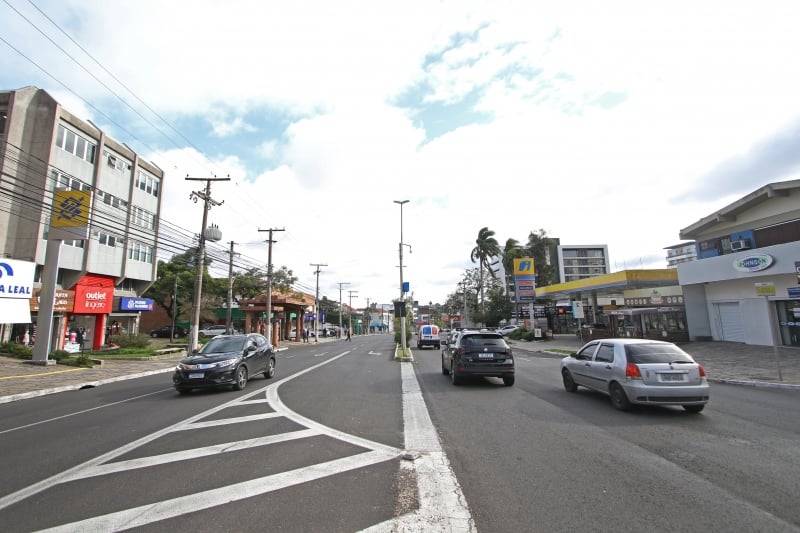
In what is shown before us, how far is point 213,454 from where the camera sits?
19.4 ft

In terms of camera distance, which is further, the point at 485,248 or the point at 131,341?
the point at 485,248

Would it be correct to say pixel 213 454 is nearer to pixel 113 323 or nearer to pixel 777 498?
→ pixel 777 498

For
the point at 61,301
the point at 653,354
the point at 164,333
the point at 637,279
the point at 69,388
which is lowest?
the point at 69,388

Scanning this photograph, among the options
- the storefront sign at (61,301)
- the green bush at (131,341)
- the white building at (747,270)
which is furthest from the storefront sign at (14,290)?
the white building at (747,270)

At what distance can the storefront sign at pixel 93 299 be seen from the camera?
2831 centimetres

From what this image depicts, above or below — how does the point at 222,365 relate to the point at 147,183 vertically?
below

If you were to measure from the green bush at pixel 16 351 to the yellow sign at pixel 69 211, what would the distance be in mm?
6497

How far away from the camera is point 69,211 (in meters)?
18.8

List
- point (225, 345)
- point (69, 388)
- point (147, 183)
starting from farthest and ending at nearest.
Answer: point (147, 183) < point (69, 388) < point (225, 345)

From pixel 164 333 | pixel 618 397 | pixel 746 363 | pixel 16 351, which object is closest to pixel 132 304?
pixel 16 351

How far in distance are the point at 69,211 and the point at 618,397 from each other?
22747mm

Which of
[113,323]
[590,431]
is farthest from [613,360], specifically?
[113,323]

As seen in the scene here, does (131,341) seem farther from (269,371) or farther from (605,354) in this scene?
(605,354)

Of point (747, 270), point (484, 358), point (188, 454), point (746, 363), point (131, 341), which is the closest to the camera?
point (188, 454)
